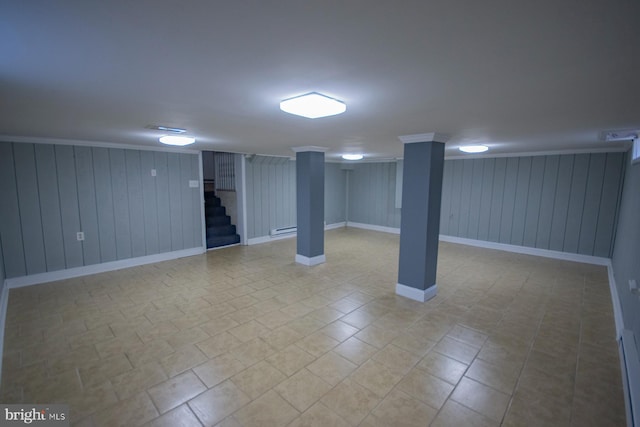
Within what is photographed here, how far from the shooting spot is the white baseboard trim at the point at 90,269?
4.09 m

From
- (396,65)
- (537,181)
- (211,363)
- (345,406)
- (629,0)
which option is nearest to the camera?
(629,0)

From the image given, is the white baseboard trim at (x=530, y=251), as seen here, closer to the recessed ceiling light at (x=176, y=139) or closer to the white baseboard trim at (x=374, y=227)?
→ the white baseboard trim at (x=374, y=227)

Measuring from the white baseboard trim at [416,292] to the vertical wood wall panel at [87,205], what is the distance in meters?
4.91

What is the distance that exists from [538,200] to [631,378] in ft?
15.6

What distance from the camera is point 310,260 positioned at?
524 cm

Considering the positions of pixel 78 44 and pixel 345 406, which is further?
pixel 345 406

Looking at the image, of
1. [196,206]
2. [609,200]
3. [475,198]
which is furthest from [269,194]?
[609,200]

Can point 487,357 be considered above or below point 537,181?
below

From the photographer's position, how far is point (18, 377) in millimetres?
2268

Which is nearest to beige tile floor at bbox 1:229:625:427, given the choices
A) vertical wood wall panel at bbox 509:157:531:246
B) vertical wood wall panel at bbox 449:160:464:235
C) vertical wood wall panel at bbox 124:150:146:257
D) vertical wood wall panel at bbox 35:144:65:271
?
vertical wood wall panel at bbox 35:144:65:271

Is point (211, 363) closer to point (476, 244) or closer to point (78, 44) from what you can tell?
point (78, 44)

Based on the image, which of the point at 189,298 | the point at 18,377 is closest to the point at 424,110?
the point at 189,298

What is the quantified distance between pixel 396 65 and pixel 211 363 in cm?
266

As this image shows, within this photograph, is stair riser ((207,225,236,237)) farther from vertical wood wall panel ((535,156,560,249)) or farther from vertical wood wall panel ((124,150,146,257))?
vertical wood wall panel ((535,156,560,249))
